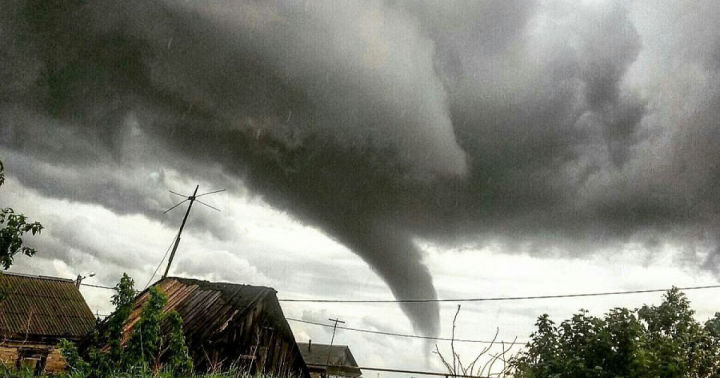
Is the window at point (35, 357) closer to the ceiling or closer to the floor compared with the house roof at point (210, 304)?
closer to the floor

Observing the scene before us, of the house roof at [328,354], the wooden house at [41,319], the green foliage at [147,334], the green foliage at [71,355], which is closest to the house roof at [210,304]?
the green foliage at [147,334]

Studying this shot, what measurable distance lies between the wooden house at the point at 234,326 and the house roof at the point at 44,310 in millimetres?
10313

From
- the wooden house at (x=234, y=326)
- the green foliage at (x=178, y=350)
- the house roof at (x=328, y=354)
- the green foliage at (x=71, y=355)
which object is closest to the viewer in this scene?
the green foliage at (x=71, y=355)

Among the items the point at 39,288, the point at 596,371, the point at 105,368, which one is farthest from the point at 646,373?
the point at 39,288

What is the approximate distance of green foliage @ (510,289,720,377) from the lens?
11.7 metres

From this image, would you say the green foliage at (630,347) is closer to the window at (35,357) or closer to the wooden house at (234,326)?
the wooden house at (234,326)

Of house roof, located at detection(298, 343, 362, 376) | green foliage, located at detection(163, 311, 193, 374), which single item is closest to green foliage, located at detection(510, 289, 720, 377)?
green foliage, located at detection(163, 311, 193, 374)

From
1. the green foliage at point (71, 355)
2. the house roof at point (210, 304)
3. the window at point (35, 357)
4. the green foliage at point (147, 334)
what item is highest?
the house roof at point (210, 304)

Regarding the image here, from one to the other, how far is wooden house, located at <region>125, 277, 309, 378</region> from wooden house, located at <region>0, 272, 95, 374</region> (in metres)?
9.64

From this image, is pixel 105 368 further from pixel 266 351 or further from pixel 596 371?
pixel 596 371

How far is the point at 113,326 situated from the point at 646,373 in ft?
46.4

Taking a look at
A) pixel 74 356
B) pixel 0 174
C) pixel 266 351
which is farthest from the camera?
pixel 266 351

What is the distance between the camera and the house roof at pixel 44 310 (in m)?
27.0

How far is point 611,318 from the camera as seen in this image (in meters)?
12.7
